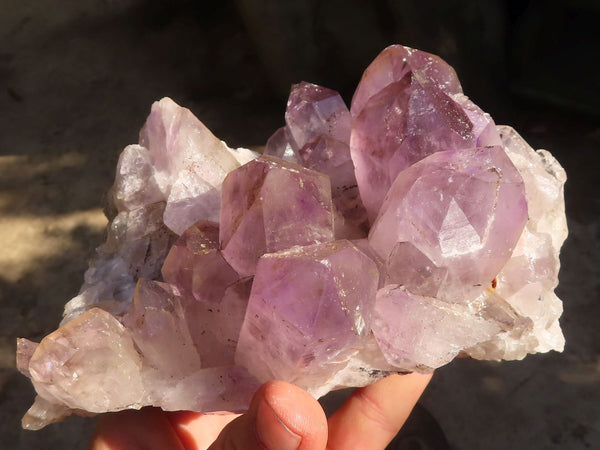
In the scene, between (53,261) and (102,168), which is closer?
(53,261)

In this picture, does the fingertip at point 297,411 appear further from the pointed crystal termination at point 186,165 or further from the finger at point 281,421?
the pointed crystal termination at point 186,165

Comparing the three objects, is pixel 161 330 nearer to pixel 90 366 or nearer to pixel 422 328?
pixel 90 366

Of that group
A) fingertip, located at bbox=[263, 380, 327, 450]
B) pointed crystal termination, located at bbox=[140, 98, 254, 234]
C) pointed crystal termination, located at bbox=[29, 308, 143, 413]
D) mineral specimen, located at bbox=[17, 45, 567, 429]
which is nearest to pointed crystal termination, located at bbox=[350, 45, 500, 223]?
mineral specimen, located at bbox=[17, 45, 567, 429]

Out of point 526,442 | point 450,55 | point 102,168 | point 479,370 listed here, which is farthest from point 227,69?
point 526,442

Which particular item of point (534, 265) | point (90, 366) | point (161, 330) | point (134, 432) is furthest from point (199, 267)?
point (534, 265)

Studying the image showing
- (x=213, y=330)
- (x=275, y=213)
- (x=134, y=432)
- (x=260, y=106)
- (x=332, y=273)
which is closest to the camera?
(x=332, y=273)

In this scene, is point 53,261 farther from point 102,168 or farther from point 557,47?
point 557,47

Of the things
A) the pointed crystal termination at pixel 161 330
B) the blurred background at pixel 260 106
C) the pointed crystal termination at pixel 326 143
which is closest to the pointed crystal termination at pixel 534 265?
the pointed crystal termination at pixel 326 143
